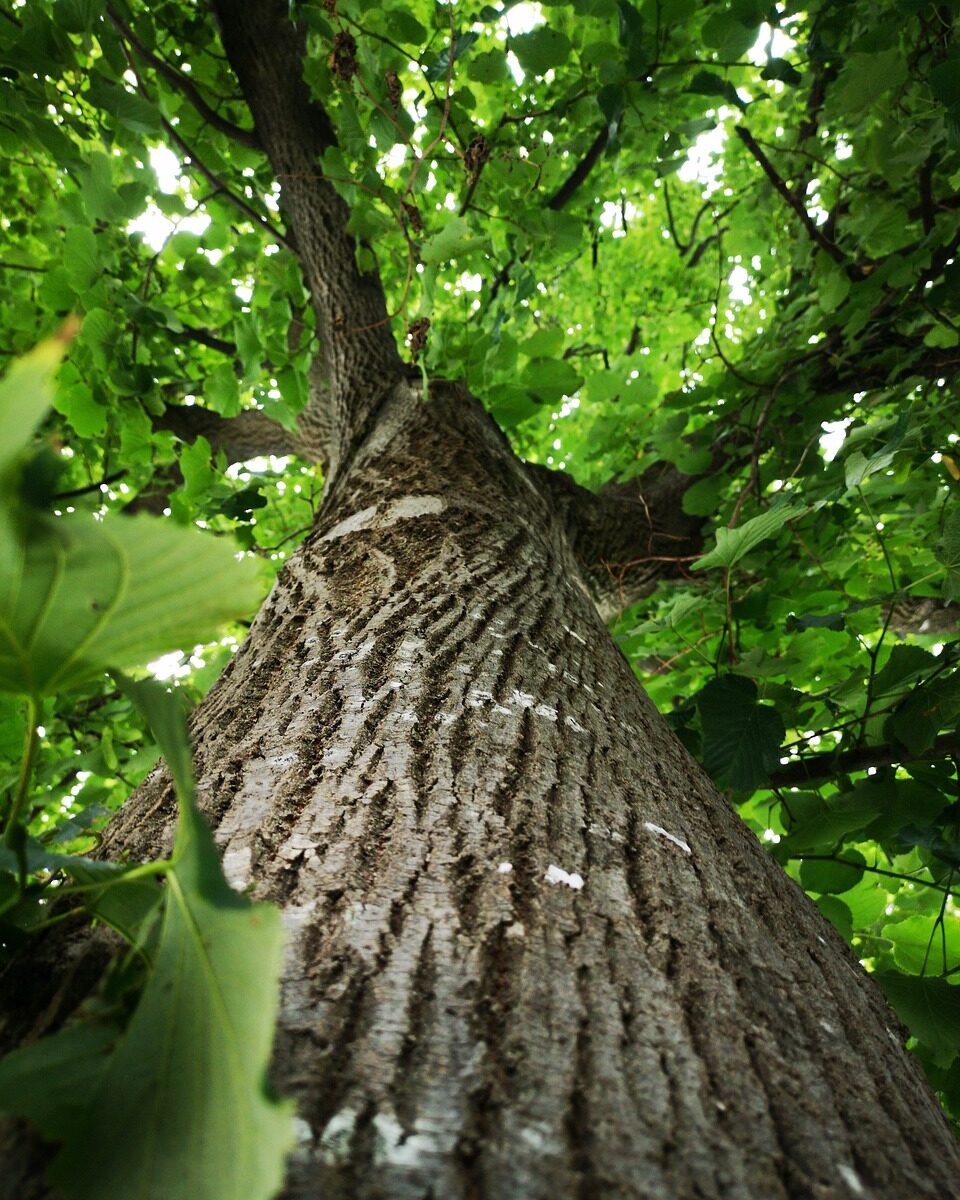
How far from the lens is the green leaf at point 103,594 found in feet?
1.31

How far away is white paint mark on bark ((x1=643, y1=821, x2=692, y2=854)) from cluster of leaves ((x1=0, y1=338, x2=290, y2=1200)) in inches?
20.8

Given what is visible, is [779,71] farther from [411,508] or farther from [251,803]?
[251,803]

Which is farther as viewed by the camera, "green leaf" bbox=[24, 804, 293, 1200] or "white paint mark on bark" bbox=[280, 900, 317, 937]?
"white paint mark on bark" bbox=[280, 900, 317, 937]

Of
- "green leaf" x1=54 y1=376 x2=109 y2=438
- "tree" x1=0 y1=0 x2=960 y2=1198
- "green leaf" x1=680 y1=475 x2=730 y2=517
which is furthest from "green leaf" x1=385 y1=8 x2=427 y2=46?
"green leaf" x1=680 y1=475 x2=730 y2=517

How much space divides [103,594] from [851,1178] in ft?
2.00

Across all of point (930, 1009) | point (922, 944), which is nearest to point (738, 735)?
point (930, 1009)

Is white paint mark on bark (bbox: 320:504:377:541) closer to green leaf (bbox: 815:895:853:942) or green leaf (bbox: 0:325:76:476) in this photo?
green leaf (bbox: 0:325:76:476)

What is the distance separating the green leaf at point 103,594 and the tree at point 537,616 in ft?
0.91

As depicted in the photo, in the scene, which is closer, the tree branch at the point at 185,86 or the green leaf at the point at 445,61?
the green leaf at the point at 445,61

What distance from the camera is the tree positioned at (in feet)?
1.62

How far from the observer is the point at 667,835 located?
2.61 feet

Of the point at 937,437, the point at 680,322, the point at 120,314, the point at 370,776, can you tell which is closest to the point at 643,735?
the point at 370,776

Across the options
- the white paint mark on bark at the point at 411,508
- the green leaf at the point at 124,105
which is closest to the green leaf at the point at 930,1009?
the white paint mark on bark at the point at 411,508

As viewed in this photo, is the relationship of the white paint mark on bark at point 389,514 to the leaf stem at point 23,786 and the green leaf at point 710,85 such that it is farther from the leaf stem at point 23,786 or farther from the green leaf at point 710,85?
the green leaf at point 710,85
